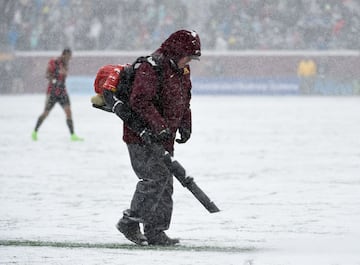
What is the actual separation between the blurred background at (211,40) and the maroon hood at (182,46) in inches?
1102

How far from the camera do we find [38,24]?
37.0 metres

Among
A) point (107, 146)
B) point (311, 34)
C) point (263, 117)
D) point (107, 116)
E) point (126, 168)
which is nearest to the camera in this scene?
point (126, 168)

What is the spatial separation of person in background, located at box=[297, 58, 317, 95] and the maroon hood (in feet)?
92.0

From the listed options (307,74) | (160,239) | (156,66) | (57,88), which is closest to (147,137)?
(156,66)

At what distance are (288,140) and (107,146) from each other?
124 inches

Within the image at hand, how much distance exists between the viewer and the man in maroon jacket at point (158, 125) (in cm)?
697

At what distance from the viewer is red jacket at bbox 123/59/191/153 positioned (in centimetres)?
695

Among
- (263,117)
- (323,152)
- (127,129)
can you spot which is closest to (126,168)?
(323,152)

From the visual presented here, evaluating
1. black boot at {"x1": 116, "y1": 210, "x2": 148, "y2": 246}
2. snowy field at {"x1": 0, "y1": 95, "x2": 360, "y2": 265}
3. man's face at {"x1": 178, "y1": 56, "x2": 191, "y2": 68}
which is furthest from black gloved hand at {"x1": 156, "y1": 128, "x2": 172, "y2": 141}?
snowy field at {"x1": 0, "y1": 95, "x2": 360, "y2": 265}

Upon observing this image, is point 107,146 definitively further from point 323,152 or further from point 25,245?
point 25,245

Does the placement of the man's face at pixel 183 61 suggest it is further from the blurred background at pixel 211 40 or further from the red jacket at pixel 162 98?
the blurred background at pixel 211 40

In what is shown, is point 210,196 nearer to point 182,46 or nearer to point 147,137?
point 147,137

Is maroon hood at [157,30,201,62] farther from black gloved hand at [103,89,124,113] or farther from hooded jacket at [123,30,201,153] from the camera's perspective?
black gloved hand at [103,89,124,113]

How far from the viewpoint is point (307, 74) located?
115ft
